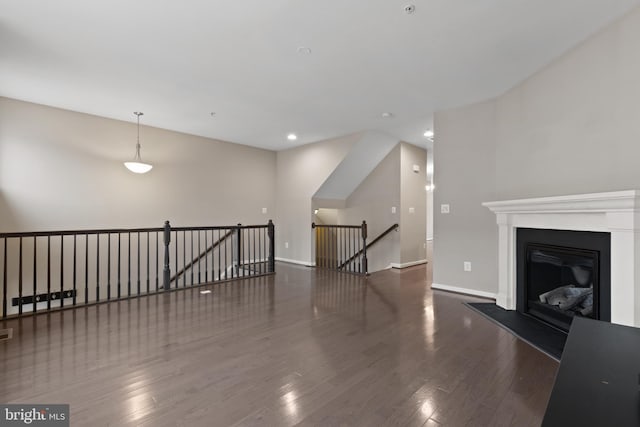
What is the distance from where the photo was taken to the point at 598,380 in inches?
32.9

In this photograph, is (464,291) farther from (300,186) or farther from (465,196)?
(300,186)

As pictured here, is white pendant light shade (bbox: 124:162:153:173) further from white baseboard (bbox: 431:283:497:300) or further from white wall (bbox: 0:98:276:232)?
white baseboard (bbox: 431:283:497:300)

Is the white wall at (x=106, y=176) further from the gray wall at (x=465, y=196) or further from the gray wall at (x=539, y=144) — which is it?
the gray wall at (x=539, y=144)

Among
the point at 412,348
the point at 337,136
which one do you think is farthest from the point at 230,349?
the point at 337,136

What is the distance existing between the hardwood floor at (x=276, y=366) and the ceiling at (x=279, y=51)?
9.18 ft

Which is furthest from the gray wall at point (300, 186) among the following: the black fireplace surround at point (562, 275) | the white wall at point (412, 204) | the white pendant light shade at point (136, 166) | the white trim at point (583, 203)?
the black fireplace surround at point (562, 275)

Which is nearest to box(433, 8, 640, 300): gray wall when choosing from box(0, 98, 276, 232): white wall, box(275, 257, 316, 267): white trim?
box(275, 257, 316, 267): white trim

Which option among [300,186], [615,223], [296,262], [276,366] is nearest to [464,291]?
[615,223]

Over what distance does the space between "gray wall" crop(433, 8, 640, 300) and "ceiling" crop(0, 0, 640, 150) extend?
0.74 ft

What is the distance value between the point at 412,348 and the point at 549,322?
1.62m

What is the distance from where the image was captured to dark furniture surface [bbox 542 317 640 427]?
0.68 m

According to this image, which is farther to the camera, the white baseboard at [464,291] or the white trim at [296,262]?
the white trim at [296,262]

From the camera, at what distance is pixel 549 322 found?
3.11 metres

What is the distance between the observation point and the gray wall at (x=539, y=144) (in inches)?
100
